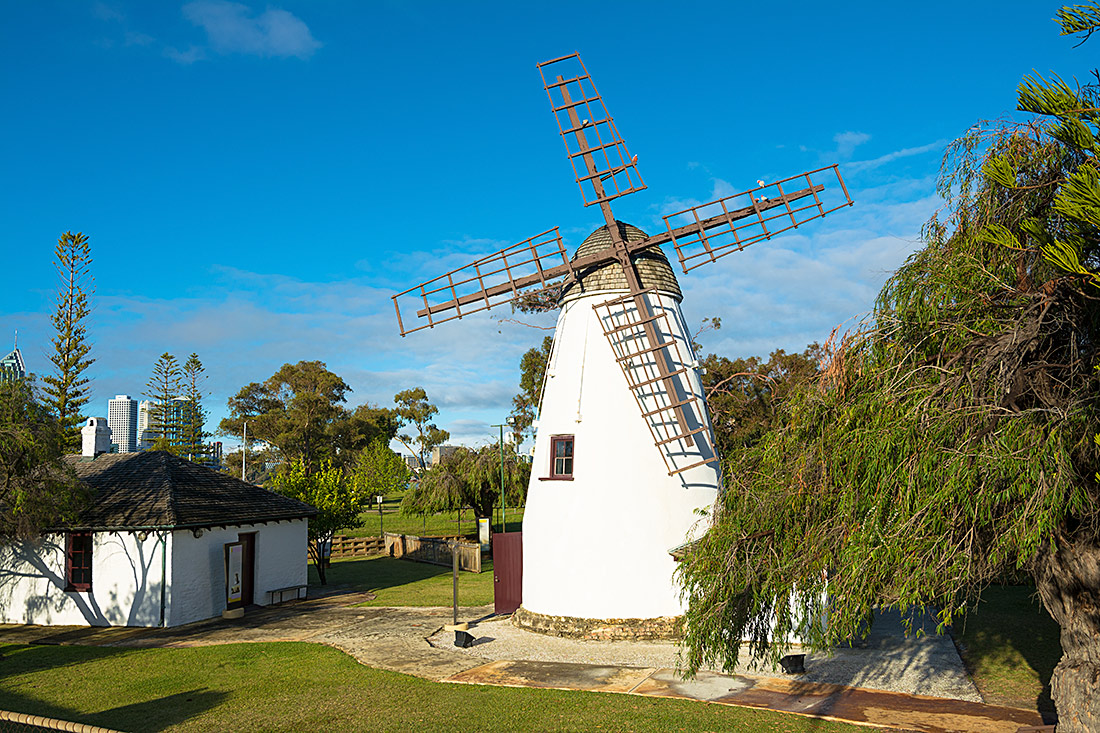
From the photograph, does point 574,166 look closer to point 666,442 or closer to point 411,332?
point 411,332

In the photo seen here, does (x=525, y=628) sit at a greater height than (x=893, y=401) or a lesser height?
lesser

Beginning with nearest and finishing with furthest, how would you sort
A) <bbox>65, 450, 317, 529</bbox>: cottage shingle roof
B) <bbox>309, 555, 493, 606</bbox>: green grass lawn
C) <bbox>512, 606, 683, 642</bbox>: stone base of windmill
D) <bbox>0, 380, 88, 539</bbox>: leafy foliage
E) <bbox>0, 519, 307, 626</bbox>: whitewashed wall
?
<bbox>0, 380, 88, 539</bbox>: leafy foliage
<bbox>512, 606, 683, 642</bbox>: stone base of windmill
<bbox>0, 519, 307, 626</bbox>: whitewashed wall
<bbox>65, 450, 317, 529</bbox>: cottage shingle roof
<bbox>309, 555, 493, 606</bbox>: green grass lawn

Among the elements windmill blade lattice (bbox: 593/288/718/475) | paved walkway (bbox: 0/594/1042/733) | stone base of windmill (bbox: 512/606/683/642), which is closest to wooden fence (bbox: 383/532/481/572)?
paved walkway (bbox: 0/594/1042/733)

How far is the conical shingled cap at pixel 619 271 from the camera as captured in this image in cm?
1672

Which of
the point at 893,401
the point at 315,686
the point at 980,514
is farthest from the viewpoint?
the point at 315,686

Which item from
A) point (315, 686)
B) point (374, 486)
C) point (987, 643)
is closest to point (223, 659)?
point (315, 686)

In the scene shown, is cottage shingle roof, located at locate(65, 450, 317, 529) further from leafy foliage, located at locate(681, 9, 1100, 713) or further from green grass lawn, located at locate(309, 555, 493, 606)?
leafy foliage, located at locate(681, 9, 1100, 713)

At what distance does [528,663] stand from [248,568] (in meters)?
10.2

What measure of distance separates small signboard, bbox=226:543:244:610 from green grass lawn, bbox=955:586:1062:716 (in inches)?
666

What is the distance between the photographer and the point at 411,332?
1686cm

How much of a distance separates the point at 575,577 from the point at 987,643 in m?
8.58

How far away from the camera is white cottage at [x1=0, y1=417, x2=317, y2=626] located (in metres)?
17.3

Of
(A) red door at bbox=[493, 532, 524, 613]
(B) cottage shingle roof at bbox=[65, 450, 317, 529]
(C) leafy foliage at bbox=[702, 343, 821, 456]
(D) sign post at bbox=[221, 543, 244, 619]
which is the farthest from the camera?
(C) leafy foliage at bbox=[702, 343, 821, 456]

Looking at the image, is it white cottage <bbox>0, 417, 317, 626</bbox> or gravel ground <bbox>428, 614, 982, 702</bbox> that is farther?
white cottage <bbox>0, 417, 317, 626</bbox>
